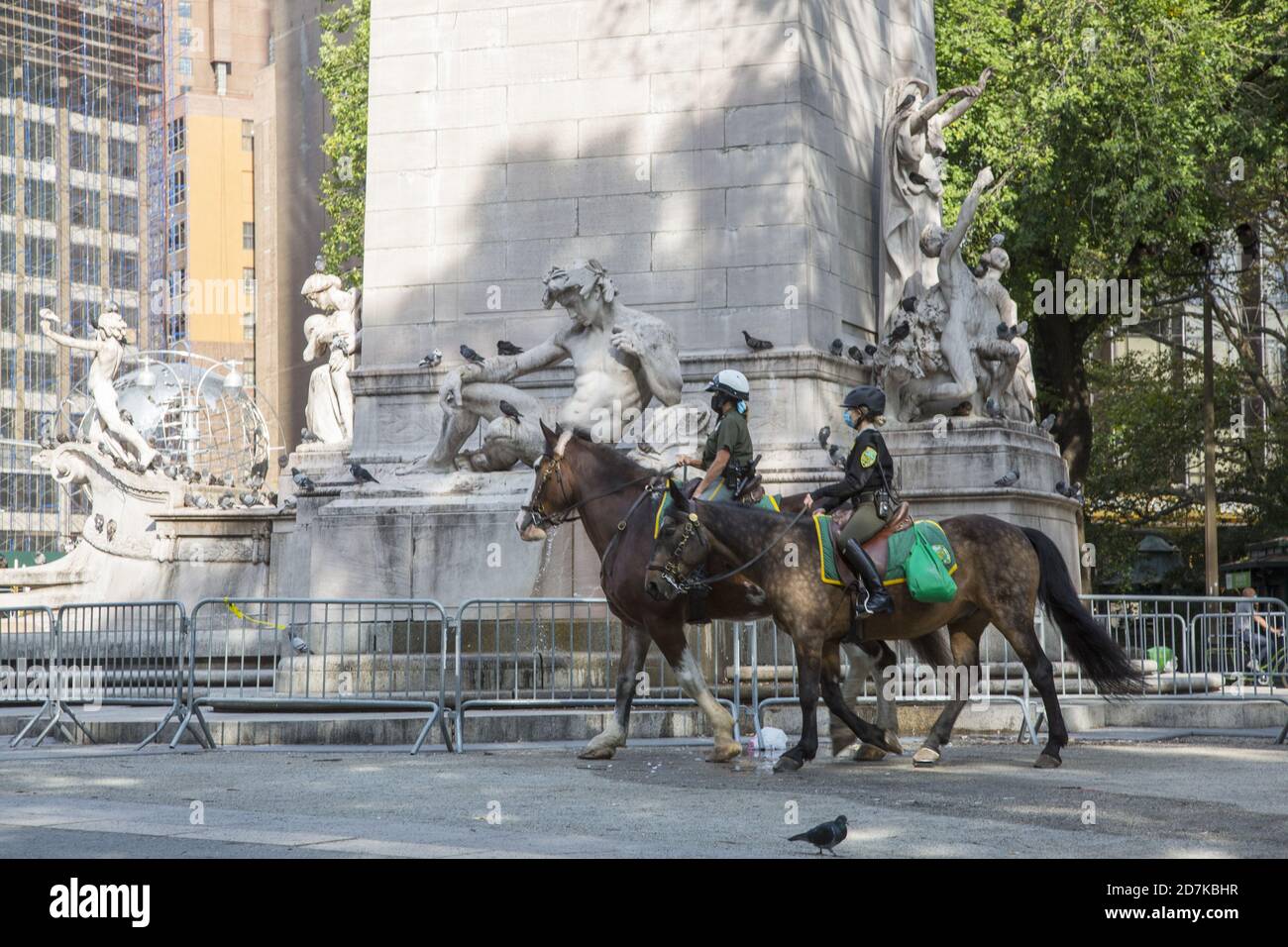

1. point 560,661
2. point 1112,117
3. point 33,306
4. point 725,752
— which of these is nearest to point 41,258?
point 33,306

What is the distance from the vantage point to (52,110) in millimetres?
85438

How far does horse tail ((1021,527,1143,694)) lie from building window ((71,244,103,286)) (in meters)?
78.3

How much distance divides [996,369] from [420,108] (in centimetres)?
712

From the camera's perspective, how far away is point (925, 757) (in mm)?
12906

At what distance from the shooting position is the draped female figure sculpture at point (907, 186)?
21625mm

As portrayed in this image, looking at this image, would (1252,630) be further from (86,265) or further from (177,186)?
(177,186)

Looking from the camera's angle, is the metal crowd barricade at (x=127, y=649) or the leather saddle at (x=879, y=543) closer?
the leather saddle at (x=879, y=543)

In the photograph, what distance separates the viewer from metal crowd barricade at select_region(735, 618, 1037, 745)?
1584 cm

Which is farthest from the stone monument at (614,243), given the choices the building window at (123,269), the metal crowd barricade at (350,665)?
the building window at (123,269)

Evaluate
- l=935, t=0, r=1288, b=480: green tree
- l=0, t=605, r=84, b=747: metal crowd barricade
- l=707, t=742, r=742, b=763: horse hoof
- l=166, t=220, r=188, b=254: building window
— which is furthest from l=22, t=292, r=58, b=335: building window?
l=707, t=742, r=742, b=763: horse hoof

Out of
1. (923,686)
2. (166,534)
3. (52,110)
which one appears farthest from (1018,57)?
(52,110)

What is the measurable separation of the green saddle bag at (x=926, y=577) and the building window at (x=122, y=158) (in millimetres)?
81815

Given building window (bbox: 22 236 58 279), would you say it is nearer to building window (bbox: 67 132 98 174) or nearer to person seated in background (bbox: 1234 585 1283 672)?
building window (bbox: 67 132 98 174)

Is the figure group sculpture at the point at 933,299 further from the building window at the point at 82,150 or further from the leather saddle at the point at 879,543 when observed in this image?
the building window at the point at 82,150
